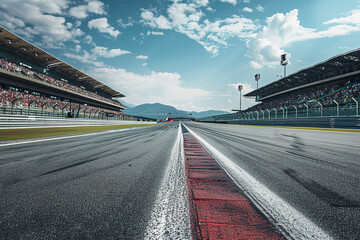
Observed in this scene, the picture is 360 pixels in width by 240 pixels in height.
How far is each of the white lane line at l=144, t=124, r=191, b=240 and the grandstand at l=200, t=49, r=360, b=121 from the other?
18.4m

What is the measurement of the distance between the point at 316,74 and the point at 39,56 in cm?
5931

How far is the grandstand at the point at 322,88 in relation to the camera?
1811cm

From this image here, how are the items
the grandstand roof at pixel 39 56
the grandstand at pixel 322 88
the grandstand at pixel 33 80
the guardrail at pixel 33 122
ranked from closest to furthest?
the guardrail at pixel 33 122
the grandstand at pixel 322 88
the grandstand at pixel 33 80
the grandstand roof at pixel 39 56

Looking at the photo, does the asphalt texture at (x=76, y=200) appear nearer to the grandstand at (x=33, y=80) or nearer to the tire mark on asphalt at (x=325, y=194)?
the tire mark on asphalt at (x=325, y=194)

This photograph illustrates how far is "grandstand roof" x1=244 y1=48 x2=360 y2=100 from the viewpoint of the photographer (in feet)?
95.9

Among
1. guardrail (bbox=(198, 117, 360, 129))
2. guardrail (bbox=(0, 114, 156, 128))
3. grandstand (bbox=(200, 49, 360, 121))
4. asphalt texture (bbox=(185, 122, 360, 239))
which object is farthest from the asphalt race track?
grandstand (bbox=(200, 49, 360, 121))

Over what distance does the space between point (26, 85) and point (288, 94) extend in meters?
62.6

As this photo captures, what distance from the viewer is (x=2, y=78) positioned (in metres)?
25.9

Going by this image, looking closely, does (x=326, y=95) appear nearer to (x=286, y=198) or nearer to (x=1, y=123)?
(x=286, y=198)

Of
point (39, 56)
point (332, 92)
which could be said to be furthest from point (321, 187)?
point (39, 56)

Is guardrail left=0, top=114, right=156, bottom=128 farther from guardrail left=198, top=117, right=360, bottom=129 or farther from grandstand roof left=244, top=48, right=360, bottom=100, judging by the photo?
grandstand roof left=244, top=48, right=360, bottom=100

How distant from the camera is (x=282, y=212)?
128 cm

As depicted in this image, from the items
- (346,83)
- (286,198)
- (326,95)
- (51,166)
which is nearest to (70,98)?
(51,166)

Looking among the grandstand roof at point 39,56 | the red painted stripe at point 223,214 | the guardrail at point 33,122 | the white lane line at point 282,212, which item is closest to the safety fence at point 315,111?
the white lane line at point 282,212
